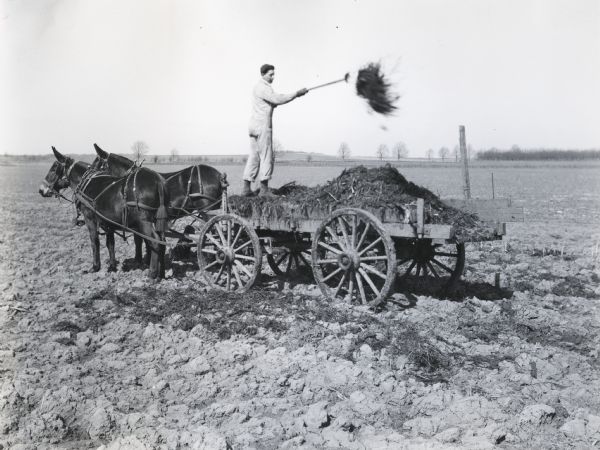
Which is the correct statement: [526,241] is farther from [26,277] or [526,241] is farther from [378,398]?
[26,277]

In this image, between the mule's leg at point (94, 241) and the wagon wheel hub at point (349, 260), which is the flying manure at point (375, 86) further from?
the mule's leg at point (94, 241)

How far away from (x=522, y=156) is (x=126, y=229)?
273 feet

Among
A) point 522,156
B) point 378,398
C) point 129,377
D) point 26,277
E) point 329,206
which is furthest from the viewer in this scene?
point 522,156

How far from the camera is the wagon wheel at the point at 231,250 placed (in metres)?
7.43

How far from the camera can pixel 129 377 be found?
200 inches

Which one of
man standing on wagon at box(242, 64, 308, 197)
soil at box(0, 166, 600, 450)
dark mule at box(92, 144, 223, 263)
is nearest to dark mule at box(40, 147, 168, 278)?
dark mule at box(92, 144, 223, 263)

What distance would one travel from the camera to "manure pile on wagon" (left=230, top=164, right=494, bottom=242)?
6359 mm

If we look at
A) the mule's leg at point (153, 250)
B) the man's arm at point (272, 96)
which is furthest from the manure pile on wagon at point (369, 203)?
the mule's leg at point (153, 250)

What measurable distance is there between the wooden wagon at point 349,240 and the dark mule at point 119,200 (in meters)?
0.99

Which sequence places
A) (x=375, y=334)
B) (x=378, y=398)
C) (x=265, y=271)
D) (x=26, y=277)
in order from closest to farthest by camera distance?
(x=378, y=398) → (x=375, y=334) → (x=26, y=277) → (x=265, y=271)

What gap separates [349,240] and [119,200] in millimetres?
4708

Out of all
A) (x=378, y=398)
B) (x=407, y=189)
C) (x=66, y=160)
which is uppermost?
(x=66, y=160)

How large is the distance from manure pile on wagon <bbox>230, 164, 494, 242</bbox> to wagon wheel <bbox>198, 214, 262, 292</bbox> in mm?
281

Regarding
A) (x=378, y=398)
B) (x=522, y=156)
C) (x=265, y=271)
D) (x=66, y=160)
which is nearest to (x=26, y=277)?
(x=66, y=160)
